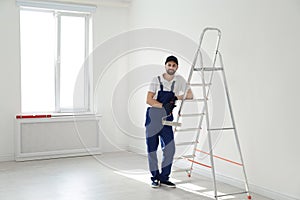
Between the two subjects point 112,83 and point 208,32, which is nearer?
point 208,32

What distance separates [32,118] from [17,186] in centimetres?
166

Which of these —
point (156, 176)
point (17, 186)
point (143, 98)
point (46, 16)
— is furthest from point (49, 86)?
point (156, 176)

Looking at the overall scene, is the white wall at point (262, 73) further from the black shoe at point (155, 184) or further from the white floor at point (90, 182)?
the black shoe at point (155, 184)

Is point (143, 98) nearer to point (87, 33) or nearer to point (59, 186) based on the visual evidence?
point (87, 33)

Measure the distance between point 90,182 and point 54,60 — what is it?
8.30 ft

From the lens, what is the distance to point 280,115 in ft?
13.9

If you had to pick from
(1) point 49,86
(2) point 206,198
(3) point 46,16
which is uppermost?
(3) point 46,16

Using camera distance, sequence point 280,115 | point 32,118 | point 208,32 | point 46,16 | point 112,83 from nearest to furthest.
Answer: point 280,115
point 208,32
point 32,118
point 46,16
point 112,83

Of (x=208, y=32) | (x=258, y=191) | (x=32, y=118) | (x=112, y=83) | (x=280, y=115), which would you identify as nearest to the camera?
(x=280, y=115)

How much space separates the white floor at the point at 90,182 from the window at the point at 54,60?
1.04m

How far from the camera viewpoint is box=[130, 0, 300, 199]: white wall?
4.11m

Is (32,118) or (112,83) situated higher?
(112,83)

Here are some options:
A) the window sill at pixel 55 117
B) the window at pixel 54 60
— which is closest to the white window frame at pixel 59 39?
the window at pixel 54 60

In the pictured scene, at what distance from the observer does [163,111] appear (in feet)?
15.4
